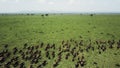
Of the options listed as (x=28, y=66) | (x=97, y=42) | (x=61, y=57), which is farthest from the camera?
(x=97, y=42)

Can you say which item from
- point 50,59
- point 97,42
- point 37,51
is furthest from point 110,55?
point 37,51

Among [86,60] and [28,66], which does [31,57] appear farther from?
[86,60]

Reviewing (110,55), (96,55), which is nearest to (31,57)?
(96,55)

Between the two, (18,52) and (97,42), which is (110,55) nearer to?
(97,42)

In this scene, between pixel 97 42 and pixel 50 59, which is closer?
pixel 50 59

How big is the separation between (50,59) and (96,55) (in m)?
4.52

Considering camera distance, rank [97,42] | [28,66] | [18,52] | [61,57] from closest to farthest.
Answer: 1. [28,66]
2. [61,57]
3. [18,52]
4. [97,42]

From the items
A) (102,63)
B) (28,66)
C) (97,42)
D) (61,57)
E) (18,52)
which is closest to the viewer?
(28,66)

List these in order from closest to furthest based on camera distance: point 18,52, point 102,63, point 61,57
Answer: point 102,63 → point 61,57 → point 18,52

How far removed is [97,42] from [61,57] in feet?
21.9

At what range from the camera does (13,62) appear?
536 inches

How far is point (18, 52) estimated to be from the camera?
16109 millimetres

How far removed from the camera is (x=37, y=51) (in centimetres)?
1611

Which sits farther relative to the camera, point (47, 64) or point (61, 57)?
point (61, 57)
